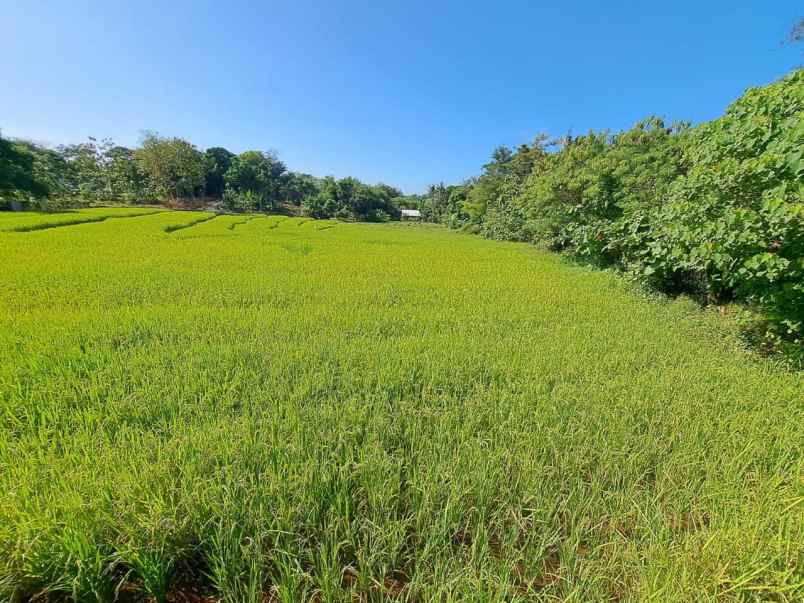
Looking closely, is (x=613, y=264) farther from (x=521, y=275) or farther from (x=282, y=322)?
(x=282, y=322)

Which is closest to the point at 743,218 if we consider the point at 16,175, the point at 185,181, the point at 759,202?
the point at 759,202

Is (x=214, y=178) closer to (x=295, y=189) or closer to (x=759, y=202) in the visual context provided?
(x=295, y=189)

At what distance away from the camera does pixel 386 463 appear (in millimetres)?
1774

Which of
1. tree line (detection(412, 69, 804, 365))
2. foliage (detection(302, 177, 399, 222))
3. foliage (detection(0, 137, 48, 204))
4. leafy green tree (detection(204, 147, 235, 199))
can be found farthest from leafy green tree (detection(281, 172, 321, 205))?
tree line (detection(412, 69, 804, 365))

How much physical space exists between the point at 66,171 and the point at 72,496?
64.5m

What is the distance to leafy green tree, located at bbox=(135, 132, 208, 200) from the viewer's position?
141 feet

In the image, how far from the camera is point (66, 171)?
43.1m

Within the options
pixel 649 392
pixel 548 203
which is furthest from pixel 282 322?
pixel 548 203

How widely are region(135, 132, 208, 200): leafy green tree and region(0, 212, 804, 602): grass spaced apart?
169 ft

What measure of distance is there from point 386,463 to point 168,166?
185 ft

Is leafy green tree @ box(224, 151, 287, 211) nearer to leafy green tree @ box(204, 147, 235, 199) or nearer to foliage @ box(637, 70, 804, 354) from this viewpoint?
leafy green tree @ box(204, 147, 235, 199)

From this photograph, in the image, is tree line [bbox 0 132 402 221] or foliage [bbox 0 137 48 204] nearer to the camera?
foliage [bbox 0 137 48 204]

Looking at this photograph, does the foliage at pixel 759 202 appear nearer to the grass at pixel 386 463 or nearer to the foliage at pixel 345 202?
the grass at pixel 386 463

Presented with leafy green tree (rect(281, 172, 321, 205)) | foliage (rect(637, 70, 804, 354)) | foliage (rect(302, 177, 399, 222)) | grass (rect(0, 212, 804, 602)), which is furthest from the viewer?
leafy green tree (rect(281, 172, 321, 205))
